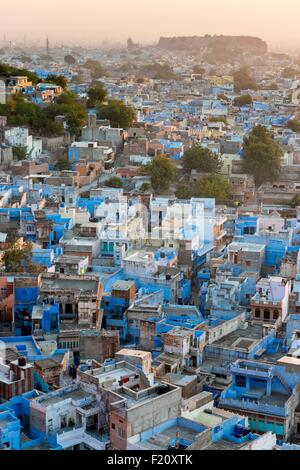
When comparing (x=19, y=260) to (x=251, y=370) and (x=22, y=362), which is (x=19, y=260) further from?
(x=251, y=370)

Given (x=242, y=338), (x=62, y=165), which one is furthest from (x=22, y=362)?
(x=62, y=165)

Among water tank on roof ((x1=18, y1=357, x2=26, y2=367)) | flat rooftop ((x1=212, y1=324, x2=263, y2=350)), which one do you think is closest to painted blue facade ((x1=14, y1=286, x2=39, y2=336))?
flat rooftop ((x1=212, y1=324, x2=263, y2=350))

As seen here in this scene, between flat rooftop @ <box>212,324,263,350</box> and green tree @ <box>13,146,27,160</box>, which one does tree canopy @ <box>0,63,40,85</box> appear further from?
flat rooftop @ <box>212,324,263,350</box>

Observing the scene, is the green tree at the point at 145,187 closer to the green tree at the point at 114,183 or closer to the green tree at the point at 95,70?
the green tree at the point at 114,183

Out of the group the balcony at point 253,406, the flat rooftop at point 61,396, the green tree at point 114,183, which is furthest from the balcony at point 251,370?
the green tree at point 114,183

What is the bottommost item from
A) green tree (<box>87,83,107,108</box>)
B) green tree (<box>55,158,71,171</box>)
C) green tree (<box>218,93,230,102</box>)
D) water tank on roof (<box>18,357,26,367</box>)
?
water tank on roof (<box>18,357,26,367</box>)

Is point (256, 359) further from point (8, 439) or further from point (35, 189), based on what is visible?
point (35, 189)
